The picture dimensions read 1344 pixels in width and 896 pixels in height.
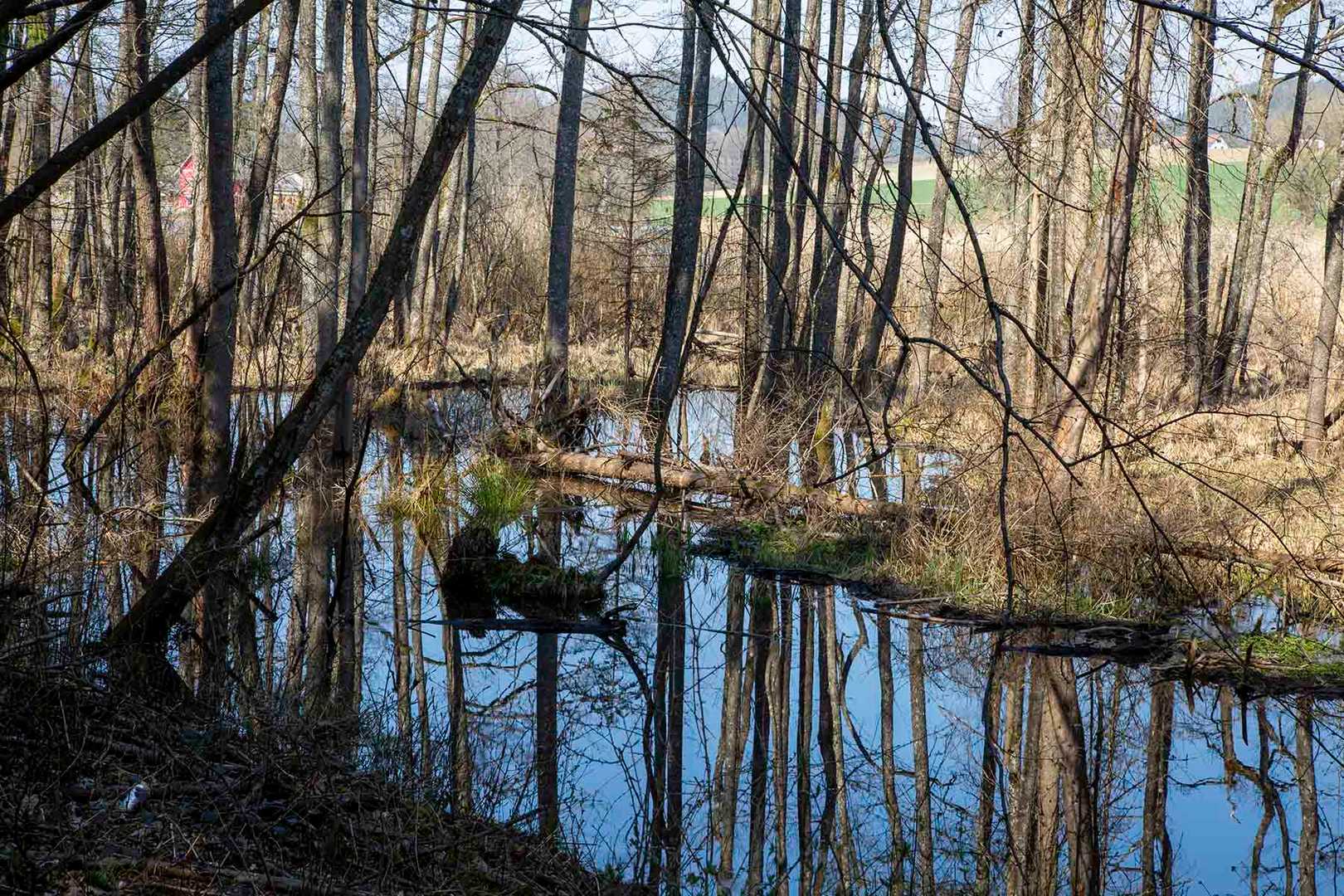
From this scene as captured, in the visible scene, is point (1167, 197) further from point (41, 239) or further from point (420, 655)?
point (41, 239)

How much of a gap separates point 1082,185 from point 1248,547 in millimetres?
2962

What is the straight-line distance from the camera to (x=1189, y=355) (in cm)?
1201

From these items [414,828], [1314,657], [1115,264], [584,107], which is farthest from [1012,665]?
[584,107]

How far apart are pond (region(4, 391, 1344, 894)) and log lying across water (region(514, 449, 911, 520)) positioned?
3.57ft

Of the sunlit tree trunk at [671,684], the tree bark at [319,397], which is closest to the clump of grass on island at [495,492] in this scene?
the sunlit tree trunk at [671,684]

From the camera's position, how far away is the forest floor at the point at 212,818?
337 centimetres

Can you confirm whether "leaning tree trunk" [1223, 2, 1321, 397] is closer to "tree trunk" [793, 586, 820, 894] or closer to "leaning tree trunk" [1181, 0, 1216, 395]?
"leaning tree trunk" [1181, 0, 1216, 395]

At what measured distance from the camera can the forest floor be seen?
11.1ft

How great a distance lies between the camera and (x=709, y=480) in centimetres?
1184

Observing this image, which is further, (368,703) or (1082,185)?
(1082,185)

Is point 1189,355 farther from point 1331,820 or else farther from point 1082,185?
point 1331,820

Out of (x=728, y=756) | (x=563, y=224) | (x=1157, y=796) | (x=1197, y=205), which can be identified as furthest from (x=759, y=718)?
(x=563, y=224)

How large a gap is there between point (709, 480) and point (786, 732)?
18.6 ft

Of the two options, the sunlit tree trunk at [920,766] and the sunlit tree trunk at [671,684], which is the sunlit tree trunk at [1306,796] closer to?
the sunlit tree trunk at [920,766]
